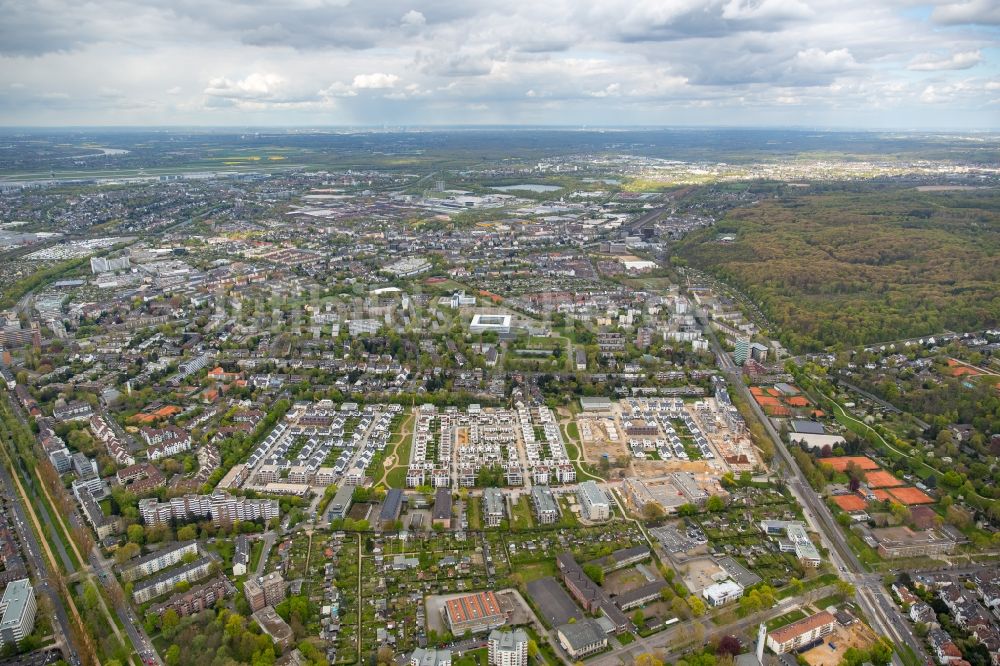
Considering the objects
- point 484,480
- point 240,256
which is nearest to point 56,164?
point 240,256

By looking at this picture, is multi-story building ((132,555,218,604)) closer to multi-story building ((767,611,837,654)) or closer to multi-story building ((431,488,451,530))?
multi-story building ((431,488,451,530))

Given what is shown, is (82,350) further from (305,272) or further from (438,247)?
(438,247)

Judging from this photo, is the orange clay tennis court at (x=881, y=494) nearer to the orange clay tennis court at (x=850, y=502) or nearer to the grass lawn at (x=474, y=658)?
the orange clay tennis court at (x=850, y=502)

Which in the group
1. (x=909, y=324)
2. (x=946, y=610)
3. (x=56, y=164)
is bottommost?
(x=946, y=610)

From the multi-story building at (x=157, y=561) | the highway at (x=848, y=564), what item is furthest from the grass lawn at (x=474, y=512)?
the highway at (x=848, y=564)

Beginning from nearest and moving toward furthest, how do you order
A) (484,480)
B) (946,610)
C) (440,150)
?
(946,610), (484,480), (440,150)

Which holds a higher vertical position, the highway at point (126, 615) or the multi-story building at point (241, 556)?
the multi-story building at point (241, 556)
